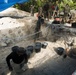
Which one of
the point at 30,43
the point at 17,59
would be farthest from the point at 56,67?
the point at 30,43

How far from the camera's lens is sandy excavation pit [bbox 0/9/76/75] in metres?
8.34

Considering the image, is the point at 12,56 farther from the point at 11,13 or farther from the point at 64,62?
the point at 11,13

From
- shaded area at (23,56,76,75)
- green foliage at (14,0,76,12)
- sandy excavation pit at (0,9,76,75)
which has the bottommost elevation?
shaded area at (23,56,76,75)

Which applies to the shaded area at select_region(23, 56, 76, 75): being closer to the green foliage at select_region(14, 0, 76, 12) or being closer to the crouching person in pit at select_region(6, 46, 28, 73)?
the crouching person in pit at select_region(6, 46, 28, 73)

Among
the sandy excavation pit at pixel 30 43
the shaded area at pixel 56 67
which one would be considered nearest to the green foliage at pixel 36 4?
the sandy excavation pit at pixel 30 43

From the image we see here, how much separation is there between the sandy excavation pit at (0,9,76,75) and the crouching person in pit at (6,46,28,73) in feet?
0.92

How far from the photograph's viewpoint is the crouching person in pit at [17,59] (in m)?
6.82

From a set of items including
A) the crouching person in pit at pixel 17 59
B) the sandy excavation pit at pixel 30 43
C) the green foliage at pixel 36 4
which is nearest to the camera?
the crouching person in pit at pixel 17 59

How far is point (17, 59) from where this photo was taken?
23.8ft

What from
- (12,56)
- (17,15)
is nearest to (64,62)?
(12,56)

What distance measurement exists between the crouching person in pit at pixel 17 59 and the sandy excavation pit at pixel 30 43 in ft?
0.92

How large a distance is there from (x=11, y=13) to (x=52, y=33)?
415 centimetres

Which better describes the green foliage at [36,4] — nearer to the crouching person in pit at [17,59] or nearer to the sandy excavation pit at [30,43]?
the sandy excavation pit at [30,43]

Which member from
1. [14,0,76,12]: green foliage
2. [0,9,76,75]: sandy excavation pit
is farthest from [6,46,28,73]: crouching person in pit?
[14,0,76,12]: green foliage
